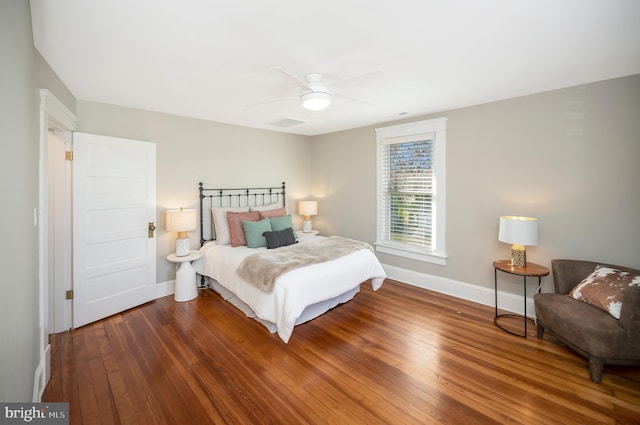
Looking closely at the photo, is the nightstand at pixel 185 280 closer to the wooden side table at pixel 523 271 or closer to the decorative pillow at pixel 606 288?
the wooden side table at pixel 523 271

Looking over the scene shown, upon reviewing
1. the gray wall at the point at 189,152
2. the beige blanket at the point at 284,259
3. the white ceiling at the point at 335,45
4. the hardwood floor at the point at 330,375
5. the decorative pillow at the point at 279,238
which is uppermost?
the white ceiling at the point at 335,45

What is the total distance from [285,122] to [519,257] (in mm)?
3602

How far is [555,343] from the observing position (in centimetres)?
270

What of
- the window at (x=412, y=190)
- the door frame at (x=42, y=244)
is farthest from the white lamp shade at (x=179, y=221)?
the window at (x=412, y=190)

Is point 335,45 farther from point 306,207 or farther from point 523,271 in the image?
point 306,207

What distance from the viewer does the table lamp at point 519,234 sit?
9.39ft

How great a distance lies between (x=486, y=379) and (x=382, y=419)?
0.99 metres

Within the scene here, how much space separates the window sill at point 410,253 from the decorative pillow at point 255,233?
197 centimetres

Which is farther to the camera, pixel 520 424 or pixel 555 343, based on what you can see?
pixel 555 343

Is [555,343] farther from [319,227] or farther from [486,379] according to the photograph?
[319,227]

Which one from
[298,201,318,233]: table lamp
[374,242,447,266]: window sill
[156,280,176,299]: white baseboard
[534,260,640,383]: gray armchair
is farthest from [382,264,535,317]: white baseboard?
[156,280,176,299]: white baseboard

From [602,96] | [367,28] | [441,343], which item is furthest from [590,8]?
[441,343]

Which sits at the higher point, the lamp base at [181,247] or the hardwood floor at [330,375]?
the lamp base at [181,247]

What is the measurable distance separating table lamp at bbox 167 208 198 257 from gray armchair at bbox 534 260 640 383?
4.10m
